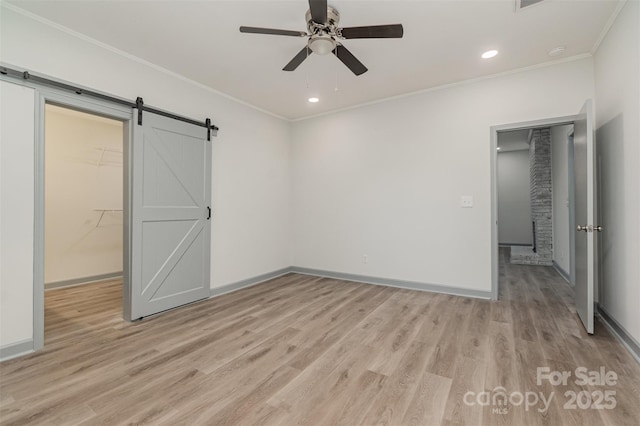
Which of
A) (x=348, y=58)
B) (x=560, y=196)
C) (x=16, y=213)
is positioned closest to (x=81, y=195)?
(x=16, y=213)

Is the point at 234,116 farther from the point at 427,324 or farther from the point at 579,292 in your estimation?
the point at 579,292

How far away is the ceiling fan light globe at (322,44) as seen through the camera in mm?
2412

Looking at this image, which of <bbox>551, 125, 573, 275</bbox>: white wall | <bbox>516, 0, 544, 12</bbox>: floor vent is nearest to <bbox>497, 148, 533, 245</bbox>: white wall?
<bbox>551, 125, 573, 275</bbox>: white wall

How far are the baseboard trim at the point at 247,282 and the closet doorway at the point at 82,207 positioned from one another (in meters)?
1.39

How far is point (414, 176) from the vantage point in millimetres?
4238

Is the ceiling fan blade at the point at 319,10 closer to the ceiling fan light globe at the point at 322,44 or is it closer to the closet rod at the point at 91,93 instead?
the ceiling fan light globe at the point at 322,44

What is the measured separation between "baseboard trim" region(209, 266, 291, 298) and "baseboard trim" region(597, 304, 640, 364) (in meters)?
4.21

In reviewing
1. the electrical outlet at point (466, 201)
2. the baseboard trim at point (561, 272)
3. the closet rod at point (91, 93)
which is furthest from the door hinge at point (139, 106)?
the baseboard trim at point (561, 272)

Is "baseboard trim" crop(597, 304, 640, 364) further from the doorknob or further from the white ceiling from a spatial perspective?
the white ceiling

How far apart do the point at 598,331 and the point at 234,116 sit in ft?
16.3

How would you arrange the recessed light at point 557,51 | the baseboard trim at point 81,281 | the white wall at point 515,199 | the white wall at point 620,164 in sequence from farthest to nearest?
the white wall at point 515,199 < the baseboard trim at point 81,281 < the recessed light at point 557,51 < the white wall at point 620,164

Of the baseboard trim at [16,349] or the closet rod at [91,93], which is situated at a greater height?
the closet rod at [91,93]

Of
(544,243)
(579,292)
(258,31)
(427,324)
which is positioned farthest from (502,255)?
(258,31)

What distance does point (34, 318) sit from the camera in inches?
95.8
